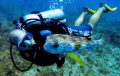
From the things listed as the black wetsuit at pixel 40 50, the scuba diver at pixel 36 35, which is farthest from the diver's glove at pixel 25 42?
the black wetsuit at pixel 40 50

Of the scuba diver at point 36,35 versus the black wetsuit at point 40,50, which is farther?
the black wetsuit at point 40,50

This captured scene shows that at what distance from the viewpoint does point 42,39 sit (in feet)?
8.20

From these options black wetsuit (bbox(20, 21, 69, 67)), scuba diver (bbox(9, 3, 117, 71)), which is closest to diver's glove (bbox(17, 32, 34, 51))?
scuba diver (bbox(9, 3, 117, 71))

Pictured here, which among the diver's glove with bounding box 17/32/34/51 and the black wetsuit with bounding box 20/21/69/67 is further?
the black wetsuit with bounding box 20/21/69/67

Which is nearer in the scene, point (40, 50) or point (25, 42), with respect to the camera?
point (25, 42)

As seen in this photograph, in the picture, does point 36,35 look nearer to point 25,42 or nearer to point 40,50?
point 40,50

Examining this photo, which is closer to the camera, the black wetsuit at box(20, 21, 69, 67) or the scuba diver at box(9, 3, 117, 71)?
the scuba diver at box(9, 3, 117, 71)

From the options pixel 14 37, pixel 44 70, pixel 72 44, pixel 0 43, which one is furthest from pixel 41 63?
pixel 0 43

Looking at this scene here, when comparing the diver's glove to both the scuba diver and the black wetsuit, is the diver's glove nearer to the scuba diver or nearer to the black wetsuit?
the scuba diver

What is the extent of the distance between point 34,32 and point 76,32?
1.90 meters

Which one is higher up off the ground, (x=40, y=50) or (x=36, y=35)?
(x=36, y=35)

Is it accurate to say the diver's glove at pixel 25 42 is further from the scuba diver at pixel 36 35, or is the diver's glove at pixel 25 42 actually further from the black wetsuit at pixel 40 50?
the black wetsuit at pixel 40 50

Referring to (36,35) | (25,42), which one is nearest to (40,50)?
(36,35)

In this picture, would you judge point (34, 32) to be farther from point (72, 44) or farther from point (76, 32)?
point (76, 32)
